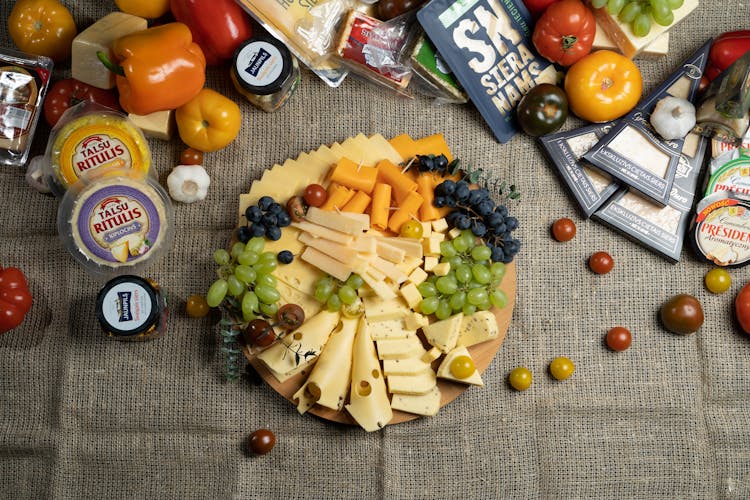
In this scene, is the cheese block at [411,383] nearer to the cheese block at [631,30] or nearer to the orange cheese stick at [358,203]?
the orange cheese stick at [358,203]

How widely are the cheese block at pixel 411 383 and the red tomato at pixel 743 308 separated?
68cm

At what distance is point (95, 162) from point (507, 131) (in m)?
0.87

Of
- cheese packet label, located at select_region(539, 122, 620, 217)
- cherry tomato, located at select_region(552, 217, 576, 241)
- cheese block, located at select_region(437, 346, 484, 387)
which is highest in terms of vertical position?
cheese packet label, located at select_region(539, 122, 620, 217)

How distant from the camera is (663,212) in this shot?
1.52 m

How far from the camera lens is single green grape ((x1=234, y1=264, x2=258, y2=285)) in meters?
1.33

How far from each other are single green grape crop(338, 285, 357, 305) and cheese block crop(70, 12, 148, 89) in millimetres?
660

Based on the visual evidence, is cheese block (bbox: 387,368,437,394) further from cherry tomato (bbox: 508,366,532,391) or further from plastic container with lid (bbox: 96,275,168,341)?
plastic container with lid (bbox: 96,275,168,341)

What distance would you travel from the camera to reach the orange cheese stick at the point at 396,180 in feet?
4.66

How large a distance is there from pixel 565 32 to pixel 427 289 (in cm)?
60

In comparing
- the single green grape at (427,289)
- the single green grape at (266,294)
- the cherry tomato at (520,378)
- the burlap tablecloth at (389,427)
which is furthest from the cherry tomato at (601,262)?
the single green grape at (266,294)

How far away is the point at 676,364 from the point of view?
4.99ft

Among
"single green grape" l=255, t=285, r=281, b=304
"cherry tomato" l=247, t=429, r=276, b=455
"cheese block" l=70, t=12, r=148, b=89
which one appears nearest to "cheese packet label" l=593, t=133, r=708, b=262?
"single green grape" l=255, t=285, r=281, b=304

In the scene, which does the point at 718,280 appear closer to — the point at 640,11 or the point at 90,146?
the point at 640,11

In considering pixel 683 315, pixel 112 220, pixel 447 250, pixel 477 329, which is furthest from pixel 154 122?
pixel 683 315
